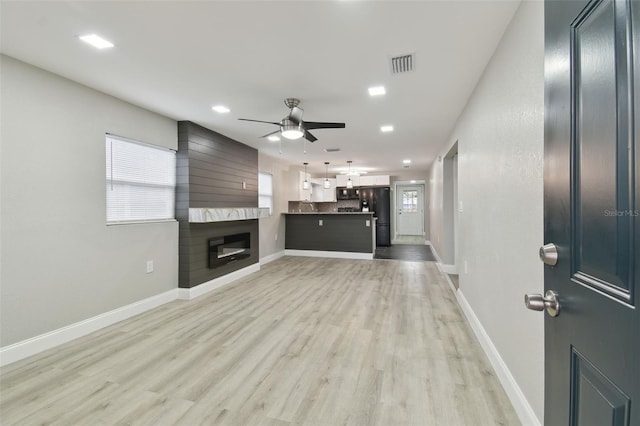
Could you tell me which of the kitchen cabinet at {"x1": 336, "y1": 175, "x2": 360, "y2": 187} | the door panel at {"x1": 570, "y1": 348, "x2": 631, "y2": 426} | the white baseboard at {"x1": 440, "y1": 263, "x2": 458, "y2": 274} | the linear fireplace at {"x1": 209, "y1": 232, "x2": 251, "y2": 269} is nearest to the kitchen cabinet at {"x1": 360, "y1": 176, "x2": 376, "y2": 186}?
the kitchen cabinet at {"x1": 336, "y1": 175, "x2": 360, "y2": 187}

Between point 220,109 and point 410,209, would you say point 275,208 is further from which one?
point 410,209

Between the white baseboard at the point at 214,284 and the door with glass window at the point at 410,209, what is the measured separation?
7109 millimetres

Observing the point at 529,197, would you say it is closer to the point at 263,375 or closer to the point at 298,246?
the point at 263,375

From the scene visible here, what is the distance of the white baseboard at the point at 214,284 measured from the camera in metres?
4.02

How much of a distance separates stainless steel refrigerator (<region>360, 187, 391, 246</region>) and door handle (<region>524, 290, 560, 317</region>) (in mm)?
8174

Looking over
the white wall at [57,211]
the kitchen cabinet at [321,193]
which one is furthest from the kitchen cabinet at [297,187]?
the white wall at [57,211]

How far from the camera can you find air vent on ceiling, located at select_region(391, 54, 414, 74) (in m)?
2.35

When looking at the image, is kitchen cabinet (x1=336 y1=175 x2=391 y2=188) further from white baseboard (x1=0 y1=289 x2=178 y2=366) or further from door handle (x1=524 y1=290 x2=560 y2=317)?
door handle (x1=524 y1=290 x2=560 y2=317)

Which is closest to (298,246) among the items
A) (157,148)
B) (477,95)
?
(157,148)

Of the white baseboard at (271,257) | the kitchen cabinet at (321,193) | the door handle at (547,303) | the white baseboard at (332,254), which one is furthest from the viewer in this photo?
the kitchen cabinet at (321,193)

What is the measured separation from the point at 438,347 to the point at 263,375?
1554 mm

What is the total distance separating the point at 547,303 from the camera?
0.83m

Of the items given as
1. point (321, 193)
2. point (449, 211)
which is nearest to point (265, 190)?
point (321, 193)

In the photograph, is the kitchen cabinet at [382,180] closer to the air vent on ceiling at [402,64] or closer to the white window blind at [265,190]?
the white window blind at [265,190]
